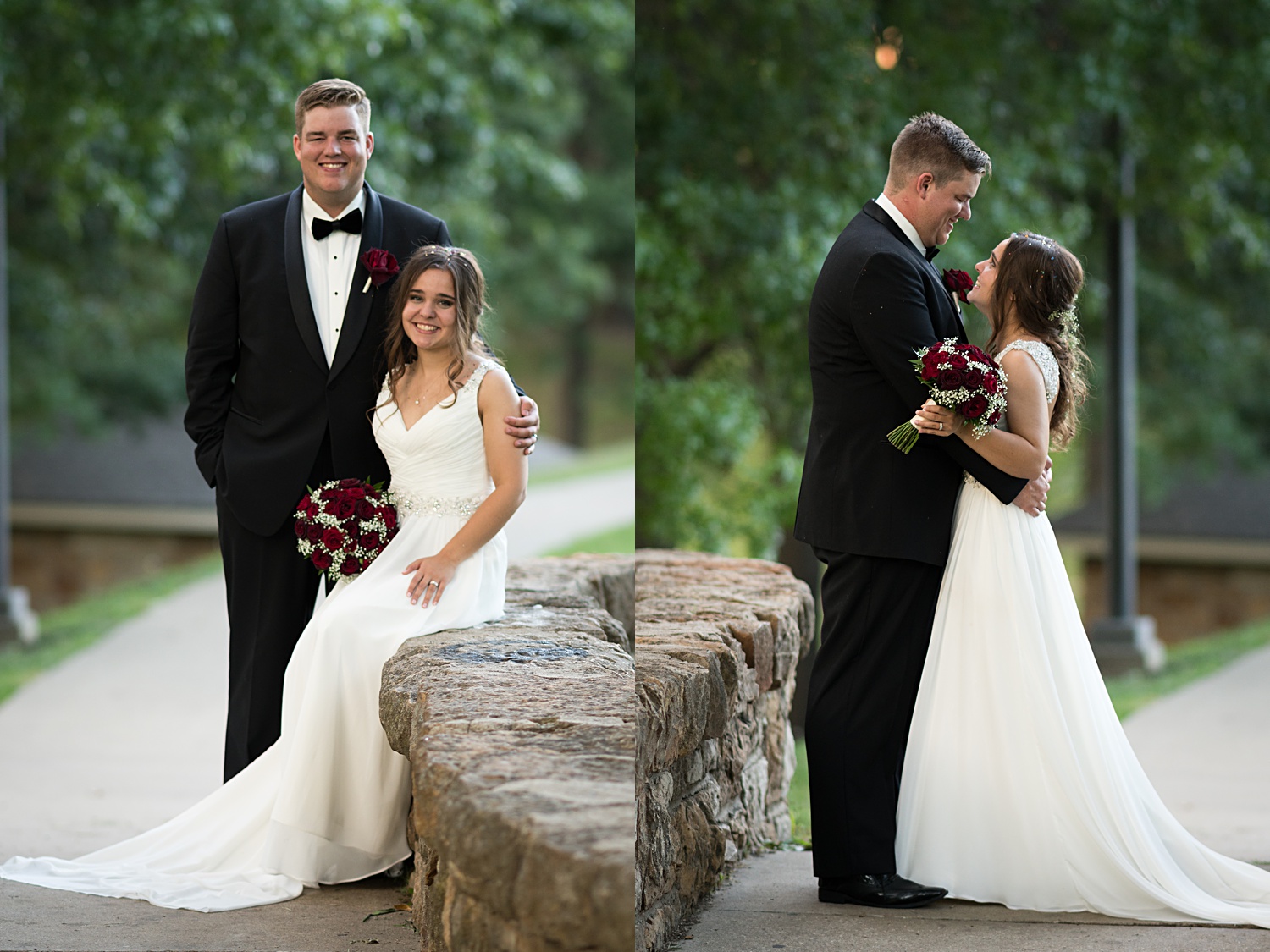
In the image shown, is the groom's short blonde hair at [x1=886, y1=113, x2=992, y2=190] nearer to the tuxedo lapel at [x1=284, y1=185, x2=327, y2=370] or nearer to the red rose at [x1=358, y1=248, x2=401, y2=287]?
the red rose at [x1=358, y1=248, x2=401, y2=287]

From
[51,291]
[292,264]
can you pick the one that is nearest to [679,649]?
[292,264]

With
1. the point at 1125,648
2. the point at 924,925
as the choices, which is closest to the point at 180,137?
the point at 1125,648

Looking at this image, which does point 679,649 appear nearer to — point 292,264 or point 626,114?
point 292,264

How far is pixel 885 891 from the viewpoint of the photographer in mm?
3701

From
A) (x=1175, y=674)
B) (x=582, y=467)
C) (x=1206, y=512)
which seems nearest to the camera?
(x=1175, y=674)

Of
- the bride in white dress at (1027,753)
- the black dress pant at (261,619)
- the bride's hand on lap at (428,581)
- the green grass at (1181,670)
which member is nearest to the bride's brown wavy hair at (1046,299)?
the bride in white dress at (1027,753)

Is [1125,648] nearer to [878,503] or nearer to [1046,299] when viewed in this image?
[1046,299]

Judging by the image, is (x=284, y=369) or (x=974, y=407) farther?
(x=284, y=369)

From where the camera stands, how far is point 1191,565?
1591cm

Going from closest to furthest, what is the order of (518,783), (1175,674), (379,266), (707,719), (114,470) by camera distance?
1. (518,783)
2. (707,719)
3. (379,266)
4. (1175,674)
5. (114,470)

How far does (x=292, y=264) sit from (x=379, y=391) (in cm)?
46

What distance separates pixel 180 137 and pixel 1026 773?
7.44m

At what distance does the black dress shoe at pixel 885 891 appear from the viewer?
3.69 metres

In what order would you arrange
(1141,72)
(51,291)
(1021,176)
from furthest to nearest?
1. (51,291)
2. (1141,72)
3. (1021,176)
